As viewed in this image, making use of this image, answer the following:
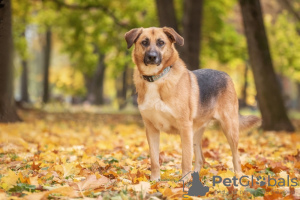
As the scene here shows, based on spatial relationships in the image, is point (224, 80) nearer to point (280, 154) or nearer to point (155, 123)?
point (155, 123)

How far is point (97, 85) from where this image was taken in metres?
27.8

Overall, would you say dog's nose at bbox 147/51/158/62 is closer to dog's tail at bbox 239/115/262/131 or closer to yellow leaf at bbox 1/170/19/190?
yellow leaf at bbox 1/170/19/190

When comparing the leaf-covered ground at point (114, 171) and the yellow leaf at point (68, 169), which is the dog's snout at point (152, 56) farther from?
the yellow leaf at point (68, 169)

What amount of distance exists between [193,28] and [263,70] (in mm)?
2976

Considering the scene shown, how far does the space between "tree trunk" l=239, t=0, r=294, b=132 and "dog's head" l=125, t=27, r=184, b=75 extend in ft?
22.7

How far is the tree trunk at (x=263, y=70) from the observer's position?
10828mm

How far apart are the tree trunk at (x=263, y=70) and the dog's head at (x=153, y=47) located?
6927 millimetres

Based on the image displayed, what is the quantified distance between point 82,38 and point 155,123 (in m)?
13.6

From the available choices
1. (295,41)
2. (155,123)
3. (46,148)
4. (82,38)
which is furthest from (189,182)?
(295,41)

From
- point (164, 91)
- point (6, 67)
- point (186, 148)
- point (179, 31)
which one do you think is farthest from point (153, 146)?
point (179, 31)

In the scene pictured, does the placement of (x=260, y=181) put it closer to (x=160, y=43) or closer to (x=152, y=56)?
(x=152, y=56)

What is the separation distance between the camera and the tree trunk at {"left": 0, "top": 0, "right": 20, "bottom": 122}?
8506 mm

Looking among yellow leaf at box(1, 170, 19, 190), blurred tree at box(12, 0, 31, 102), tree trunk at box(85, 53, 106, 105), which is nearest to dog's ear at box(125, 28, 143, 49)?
yellow leaf at box(1, 170, 19, 190)

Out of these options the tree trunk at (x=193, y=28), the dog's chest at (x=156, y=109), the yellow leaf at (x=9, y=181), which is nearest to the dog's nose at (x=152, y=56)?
the dog's chest at (x=156, y=109)
